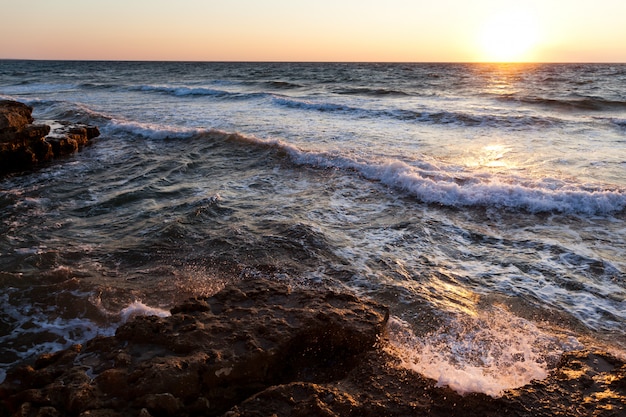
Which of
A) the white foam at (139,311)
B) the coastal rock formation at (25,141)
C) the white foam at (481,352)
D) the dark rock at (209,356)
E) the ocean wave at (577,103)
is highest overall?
the ocean wave at (577,103)

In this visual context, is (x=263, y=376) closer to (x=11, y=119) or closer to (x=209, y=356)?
(x=209, y=356)

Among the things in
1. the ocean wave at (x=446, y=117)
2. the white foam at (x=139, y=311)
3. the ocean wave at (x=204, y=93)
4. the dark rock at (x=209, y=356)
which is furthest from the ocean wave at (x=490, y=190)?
the ocean wave at (x=204, y=93)

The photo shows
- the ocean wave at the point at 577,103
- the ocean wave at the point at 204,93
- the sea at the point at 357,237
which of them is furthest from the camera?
the ocean wave at the point at 204,93

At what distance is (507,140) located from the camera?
13.9 meters

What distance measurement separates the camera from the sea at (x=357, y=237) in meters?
4.14

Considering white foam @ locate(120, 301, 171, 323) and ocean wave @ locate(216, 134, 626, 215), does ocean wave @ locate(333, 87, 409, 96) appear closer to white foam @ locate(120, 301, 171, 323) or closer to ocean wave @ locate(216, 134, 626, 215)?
ocean wave @ locate(216, 134, 626, 215)

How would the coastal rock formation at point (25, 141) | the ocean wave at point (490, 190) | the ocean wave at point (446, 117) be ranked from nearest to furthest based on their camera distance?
the ocean wave at point (490, 190)
the coastal rock formation at point (25, 141)
the ocean wave at point (446, 117)

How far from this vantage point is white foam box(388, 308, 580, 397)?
3360mm

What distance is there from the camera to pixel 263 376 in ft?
10.7

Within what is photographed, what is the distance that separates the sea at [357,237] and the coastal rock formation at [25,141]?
0.48 meters

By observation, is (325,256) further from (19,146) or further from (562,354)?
(19,146)

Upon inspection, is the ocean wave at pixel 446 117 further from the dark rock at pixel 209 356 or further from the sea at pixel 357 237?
the dark rock at pixel 209 356

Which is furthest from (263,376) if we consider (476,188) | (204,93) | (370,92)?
(204,93)

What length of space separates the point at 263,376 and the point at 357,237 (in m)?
3.43
